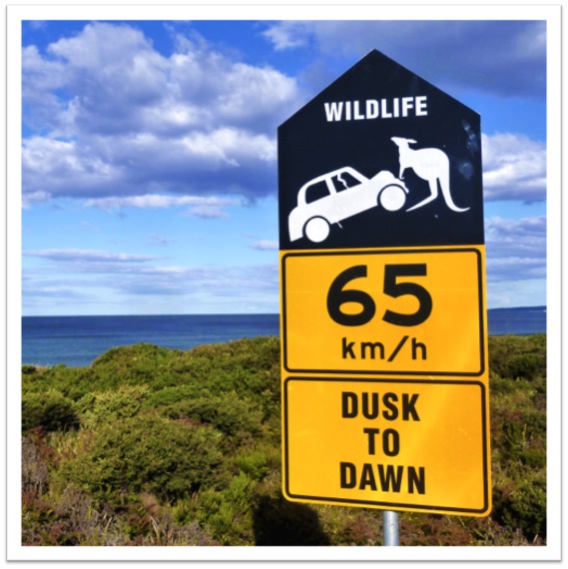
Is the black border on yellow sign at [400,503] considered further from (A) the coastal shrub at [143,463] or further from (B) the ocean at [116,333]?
(B) the ocean at [116,333]

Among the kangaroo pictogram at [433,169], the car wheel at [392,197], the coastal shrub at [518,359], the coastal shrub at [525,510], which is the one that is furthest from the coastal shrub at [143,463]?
the coastal shrub at [518,359]

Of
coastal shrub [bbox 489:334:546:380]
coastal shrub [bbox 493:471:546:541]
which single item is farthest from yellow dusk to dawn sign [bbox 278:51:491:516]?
coastal shrub [bbox 489:334:546:380]

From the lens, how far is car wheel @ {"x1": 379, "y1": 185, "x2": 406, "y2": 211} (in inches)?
84.4

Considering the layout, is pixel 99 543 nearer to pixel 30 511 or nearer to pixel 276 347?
pixel 30 511

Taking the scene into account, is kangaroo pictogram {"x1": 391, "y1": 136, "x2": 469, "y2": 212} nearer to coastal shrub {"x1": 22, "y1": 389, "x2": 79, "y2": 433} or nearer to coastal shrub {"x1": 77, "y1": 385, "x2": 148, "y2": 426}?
coastal shrub {"x1": 77, "y1": 385, "x2": 148, "y2": 426}

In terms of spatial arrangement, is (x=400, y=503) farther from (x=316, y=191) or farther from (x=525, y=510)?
(x=525, y=510)

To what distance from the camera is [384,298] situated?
217cm

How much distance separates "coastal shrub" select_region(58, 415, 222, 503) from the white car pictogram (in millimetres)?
3456

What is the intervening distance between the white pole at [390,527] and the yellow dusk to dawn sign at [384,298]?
0.08 meters

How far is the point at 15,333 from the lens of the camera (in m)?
3.81

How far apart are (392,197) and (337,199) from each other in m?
0.21

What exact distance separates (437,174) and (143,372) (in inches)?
280

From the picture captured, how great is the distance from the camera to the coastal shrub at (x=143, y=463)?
4863mm

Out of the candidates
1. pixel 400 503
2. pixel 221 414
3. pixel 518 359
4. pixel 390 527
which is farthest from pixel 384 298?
pixel 518 359
